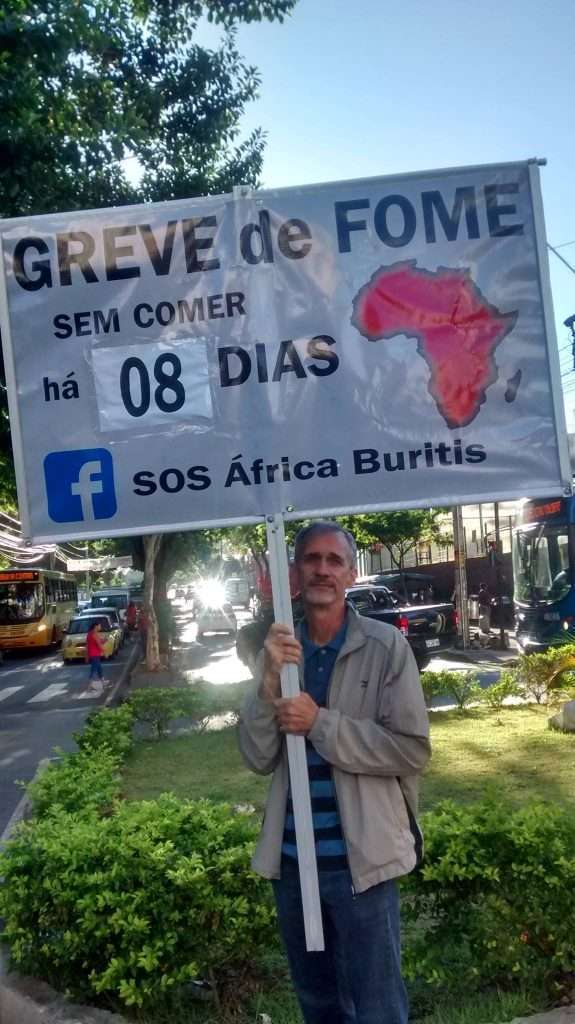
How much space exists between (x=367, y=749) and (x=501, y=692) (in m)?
9.82

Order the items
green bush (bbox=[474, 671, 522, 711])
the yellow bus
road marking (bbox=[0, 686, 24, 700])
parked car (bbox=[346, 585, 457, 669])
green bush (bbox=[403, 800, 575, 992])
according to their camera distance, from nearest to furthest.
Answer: green bush (bbox=[403, 800, 575, 992]), green bush (bbox=[474, 671, 522, 711]), parked car (bbox=[346, 585, 457, 669]), road marking (bbox=[0, 686, 24, 700]), the yellow bus

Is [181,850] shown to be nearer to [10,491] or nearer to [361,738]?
[361,738]

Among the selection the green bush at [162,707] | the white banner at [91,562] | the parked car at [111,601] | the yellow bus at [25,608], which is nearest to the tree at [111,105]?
the green bush at [162,707]

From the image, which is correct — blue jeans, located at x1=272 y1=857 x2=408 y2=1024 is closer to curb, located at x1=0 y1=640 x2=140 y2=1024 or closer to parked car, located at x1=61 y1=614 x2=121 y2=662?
curb, located at x1=0 y1=640 x2=140 y2=1024

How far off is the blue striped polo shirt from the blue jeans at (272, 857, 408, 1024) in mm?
40

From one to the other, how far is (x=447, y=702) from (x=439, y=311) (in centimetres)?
1171

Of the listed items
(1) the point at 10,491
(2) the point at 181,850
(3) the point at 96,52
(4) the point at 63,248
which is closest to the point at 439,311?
(4) the point at 63,248

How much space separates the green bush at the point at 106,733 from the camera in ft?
29.1

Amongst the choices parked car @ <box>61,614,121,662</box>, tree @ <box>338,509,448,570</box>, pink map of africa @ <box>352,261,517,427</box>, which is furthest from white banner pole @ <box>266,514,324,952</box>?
tree @ <box>338,509,448,570</box>

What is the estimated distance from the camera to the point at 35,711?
64.8 ft

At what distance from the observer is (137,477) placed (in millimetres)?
3223

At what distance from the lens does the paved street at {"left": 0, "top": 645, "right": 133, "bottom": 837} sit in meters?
12.4

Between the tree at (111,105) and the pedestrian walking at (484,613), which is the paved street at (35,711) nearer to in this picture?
the tree at (111,105)

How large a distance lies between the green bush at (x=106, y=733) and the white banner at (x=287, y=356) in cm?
541
